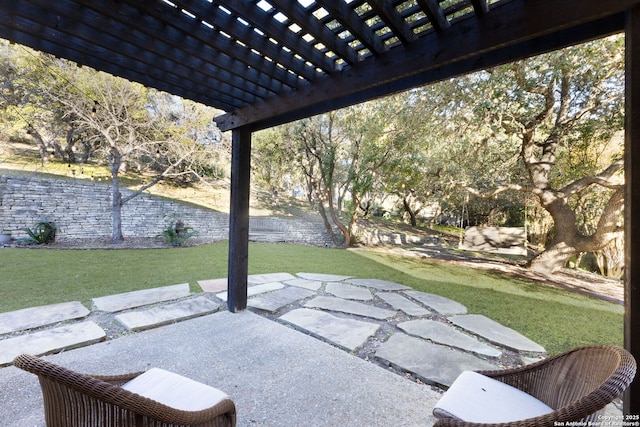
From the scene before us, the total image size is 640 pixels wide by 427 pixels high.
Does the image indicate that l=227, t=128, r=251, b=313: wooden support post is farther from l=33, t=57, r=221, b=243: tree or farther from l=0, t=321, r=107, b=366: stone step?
l=33, t=57, r=221, b=243: tree

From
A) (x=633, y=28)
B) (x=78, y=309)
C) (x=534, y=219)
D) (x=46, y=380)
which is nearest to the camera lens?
(x=46, y=380)

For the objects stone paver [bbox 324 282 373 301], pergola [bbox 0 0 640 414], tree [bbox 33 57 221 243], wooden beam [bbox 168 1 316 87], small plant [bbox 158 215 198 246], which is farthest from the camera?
small plant [bbox 158 215 198 246]

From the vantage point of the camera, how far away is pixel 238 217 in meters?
3.08

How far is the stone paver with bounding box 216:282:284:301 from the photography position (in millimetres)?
3615

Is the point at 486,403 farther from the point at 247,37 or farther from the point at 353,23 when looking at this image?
the point at 247,37

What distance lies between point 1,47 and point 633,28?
9.44 meters

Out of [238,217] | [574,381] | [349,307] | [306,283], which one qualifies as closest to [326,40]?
[238,217]

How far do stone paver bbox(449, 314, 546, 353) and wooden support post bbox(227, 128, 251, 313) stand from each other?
7.66ft

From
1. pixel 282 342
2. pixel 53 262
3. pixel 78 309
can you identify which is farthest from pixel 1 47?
pixel 282 342

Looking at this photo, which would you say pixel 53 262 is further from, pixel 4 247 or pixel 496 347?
pixel 496 347

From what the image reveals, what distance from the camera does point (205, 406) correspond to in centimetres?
115

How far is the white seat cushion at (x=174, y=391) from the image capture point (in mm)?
1159

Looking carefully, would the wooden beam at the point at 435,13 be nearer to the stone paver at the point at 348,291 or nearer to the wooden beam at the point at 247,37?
the wooden beam at the point at 247,37

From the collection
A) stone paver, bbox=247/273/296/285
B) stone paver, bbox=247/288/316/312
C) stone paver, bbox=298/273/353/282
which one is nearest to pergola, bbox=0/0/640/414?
stone paver, bbox=247/288/316/312
